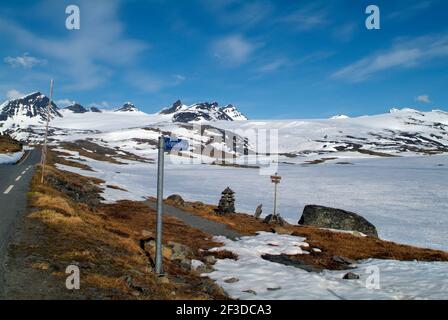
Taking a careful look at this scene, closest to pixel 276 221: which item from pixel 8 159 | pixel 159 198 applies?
pixel 159 198

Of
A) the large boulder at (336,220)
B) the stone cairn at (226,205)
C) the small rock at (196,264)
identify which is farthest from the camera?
the stone cairn at (226,205)

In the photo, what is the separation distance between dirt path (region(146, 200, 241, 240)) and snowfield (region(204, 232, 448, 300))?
6218 mm

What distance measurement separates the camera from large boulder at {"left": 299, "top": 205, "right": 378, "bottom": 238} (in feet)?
132

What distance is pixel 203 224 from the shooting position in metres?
34.3

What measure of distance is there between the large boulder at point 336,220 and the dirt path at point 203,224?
12.2 metres

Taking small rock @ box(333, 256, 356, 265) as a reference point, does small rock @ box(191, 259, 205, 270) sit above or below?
above

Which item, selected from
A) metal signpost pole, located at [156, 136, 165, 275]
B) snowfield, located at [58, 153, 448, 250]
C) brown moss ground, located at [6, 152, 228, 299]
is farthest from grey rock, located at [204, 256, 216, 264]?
snowfield, located at [58, 153, 448, 250]

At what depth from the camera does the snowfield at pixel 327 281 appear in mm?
15961

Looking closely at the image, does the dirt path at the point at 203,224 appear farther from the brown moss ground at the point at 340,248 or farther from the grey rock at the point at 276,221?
the grey rock at the point at 276,221

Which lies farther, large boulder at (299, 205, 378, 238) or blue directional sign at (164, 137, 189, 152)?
large boulder at (299, 205, 378, 238)

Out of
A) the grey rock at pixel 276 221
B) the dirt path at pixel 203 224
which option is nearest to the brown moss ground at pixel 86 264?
the dirt path at pixel 203 224

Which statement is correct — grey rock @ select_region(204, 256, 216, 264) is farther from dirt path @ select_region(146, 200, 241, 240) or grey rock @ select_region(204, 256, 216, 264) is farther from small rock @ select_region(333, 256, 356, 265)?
small rock @ select_region(333, 256, 356, 265)
